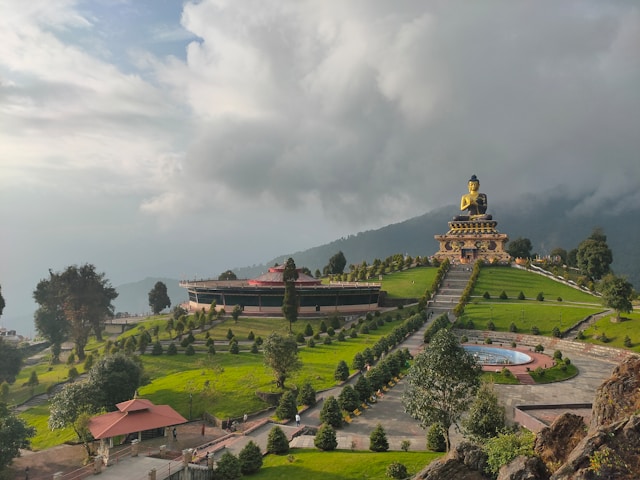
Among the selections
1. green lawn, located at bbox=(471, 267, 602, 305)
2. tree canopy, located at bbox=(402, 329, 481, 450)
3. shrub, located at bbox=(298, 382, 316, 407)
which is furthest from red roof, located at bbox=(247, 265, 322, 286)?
tree canopy, located at bbox=(402, 329, 481, 450)

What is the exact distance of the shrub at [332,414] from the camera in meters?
29.6

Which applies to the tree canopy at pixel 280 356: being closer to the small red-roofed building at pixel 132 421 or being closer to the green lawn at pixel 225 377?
the green lawn at pixel 225 377

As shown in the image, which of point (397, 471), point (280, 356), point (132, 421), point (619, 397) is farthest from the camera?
point (280, 356)

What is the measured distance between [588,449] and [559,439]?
1996 mm

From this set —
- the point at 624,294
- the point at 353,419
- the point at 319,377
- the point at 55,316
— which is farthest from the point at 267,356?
Answer: the point at 55,316

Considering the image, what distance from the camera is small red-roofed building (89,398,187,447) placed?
91.7ft

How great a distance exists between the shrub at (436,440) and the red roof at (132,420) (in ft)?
51.9

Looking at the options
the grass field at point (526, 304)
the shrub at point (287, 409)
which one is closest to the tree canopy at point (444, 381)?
the shrub at point (287, 409)

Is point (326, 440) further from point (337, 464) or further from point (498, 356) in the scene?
point (498, 356)

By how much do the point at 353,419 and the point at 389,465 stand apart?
10.2m

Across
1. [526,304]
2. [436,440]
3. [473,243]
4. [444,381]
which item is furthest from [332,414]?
[473,243]

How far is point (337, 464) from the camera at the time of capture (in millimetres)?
22875

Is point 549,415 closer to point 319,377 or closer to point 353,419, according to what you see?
point 353,419

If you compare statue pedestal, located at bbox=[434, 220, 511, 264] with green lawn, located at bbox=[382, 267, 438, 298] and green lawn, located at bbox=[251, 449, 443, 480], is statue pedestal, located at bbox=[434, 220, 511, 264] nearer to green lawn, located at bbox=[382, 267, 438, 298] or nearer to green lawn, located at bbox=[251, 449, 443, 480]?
green lawn, located at bbox=[382, 267, 438, 298]
